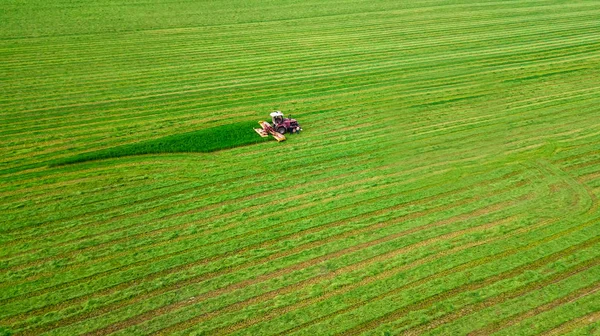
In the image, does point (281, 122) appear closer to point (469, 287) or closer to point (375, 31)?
point (469, 287)

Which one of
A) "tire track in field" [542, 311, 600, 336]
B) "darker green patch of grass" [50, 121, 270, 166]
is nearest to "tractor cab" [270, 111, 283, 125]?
"darker green patch of grass" [50, 121, 270, 166]

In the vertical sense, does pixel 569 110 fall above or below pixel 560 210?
above

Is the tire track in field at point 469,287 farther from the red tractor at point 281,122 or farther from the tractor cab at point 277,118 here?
the tractor cab at point 277,118

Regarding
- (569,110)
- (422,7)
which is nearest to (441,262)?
(569,110)

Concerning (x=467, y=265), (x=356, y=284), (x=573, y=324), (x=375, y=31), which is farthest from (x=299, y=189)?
(x=375, y=31)

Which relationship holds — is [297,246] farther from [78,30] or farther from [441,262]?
[78,30]

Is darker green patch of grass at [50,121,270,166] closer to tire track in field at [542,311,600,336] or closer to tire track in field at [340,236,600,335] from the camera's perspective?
tire track in field at [340,236,600,335]

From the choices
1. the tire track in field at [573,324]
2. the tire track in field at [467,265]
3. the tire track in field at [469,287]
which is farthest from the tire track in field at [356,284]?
the tire track in field at [573,324]
